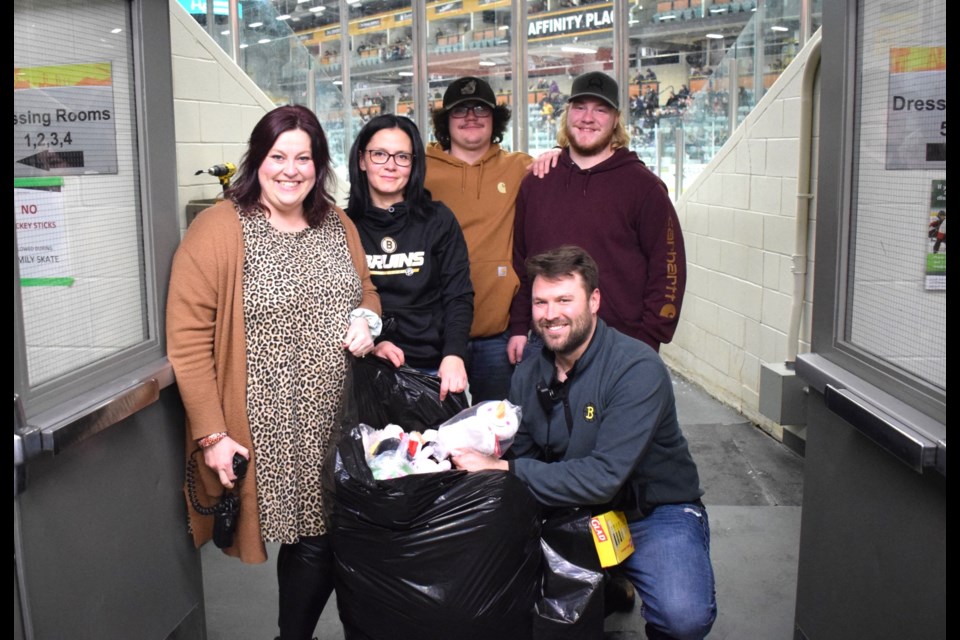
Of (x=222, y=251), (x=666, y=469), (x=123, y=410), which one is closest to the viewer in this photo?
(x=123, y=410)

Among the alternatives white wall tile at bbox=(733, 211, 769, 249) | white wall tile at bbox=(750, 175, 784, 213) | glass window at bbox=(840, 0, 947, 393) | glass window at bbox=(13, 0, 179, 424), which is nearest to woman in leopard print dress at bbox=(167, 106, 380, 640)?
glass window at bbox=(13, 0, 179, 424)

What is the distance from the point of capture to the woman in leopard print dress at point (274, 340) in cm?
218

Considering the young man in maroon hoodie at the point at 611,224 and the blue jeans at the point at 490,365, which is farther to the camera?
the blue jeans at the point at 490,365

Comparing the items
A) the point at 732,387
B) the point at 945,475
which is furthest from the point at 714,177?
the point at 945,475

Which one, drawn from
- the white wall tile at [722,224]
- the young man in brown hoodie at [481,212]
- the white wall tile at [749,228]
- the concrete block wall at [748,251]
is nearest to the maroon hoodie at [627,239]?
the young man in brown hoodie at [481,212]

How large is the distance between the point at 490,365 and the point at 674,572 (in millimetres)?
988

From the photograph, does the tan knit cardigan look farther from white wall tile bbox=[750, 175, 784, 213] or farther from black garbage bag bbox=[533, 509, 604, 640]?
white wall tile bbox=[750, 175, 784, 213]

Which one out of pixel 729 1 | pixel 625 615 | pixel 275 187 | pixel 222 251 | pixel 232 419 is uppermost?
pixel 729 1

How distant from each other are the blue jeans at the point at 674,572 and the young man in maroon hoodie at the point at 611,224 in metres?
0.69

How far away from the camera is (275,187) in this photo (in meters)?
2.23

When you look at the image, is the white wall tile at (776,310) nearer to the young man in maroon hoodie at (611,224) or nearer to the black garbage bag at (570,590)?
the young man in maroon hoodie at (611,224)

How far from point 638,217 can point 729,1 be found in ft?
12.5

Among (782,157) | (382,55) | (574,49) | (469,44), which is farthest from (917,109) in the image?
(382,55)
